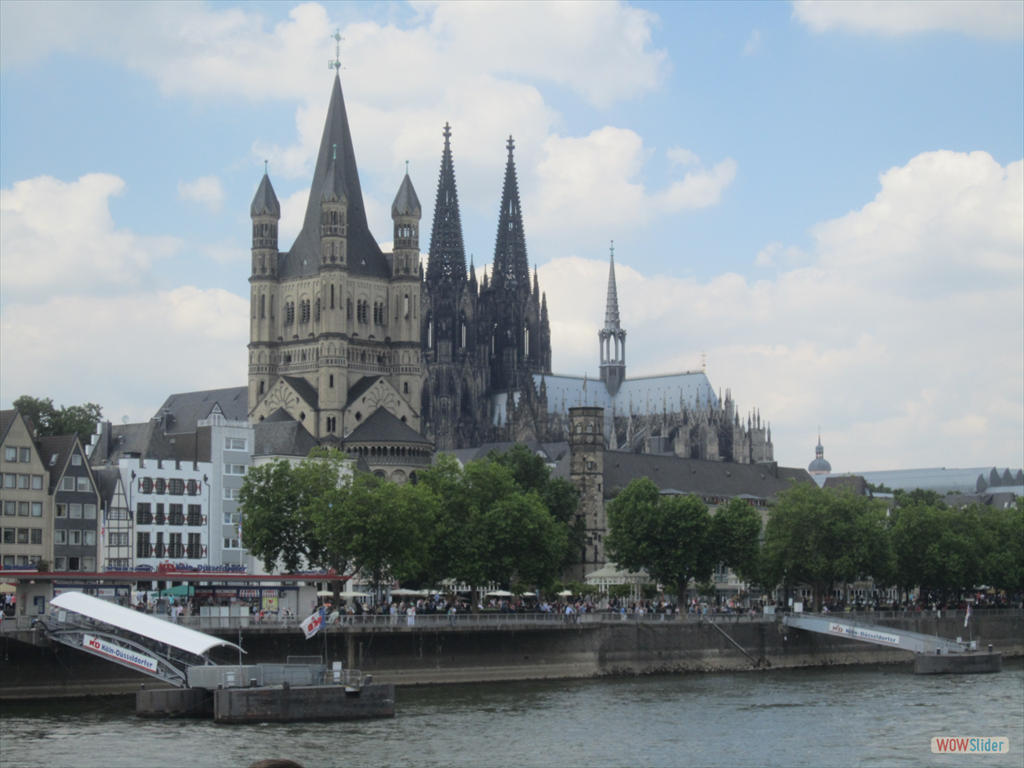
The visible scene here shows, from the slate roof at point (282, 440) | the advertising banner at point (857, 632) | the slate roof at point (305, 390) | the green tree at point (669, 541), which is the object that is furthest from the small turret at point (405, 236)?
the advertising banner at point (857, 632)

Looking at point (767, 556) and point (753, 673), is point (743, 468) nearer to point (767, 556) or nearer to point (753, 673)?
point (767, 556)

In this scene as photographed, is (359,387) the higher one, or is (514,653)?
(359,387)

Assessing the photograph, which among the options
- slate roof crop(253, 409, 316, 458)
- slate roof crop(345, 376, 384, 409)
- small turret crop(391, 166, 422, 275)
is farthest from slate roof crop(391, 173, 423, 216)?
slate roof crop(253, 409, 316, 458)

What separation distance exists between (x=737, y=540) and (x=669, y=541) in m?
4.63

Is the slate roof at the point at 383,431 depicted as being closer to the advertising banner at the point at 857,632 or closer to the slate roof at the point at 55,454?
the slate roof at the point at 55,454

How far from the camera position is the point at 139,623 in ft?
229

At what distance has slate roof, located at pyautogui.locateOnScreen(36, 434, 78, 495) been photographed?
334ft

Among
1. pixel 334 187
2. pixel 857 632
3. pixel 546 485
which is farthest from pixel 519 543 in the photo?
pixel 334 187

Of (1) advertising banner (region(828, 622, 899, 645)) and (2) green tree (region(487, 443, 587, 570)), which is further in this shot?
(2) green tree (region(487, 443, 587, 570))

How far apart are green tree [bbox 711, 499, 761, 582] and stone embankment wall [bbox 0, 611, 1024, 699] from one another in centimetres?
1158

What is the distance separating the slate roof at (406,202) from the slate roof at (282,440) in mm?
38423

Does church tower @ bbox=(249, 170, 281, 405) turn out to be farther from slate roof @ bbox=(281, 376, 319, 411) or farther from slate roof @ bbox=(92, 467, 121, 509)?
slate roof @ bbox=(92, 467, 121, 509)

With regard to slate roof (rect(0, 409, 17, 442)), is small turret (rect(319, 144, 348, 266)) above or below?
above

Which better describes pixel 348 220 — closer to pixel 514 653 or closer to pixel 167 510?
pixel 167 510
